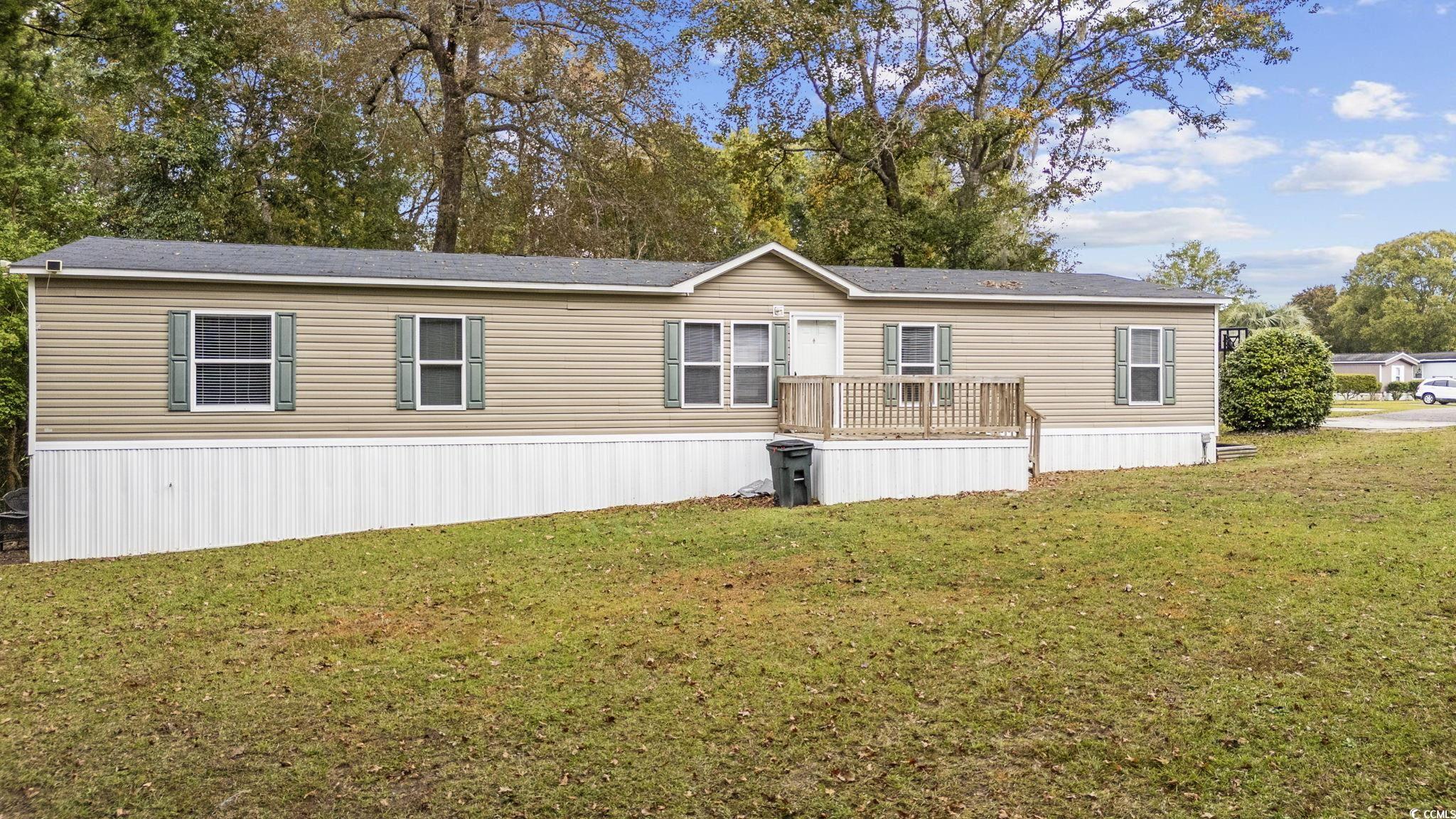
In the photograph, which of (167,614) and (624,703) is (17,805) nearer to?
(624,703)

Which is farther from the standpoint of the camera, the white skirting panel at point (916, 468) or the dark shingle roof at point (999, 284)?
the dark shingle roof at point (999, 284)

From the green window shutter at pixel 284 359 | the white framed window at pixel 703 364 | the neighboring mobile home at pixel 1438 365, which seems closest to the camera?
the green window shutter at pixel 284 359

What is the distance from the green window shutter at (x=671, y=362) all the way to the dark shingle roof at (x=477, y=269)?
2.21 feet

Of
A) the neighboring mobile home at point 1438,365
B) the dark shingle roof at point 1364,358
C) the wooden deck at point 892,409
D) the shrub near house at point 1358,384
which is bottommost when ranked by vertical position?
the wooden deck at point 892,409

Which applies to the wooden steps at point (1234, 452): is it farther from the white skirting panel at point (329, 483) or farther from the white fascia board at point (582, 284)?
the white skirting panel at point (329, 483)

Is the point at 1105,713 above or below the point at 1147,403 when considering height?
below

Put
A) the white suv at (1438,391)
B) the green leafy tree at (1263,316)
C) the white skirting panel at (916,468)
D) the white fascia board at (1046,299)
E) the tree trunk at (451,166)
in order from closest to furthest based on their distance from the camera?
1. the white skirting panel at (916,468)
2. the white fascia board at (1046,299)
3. the tree trunk at (451,166)
4. the green leafy tree at (1263,316)
5. the white suv at (1438,391)

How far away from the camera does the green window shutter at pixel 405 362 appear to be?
538 inches

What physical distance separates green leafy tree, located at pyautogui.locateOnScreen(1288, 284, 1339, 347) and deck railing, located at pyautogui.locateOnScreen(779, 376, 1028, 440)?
73.4 meters

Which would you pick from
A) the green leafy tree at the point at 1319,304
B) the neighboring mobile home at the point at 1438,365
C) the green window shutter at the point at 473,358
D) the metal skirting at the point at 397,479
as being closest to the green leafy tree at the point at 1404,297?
the green leafy tree at the point at 1319,304

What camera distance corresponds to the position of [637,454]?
14.8 metres

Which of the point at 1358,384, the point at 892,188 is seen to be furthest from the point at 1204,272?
the point at 892,188

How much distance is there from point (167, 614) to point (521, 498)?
5792mm

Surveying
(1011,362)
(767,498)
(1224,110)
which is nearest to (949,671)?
(767,498)
